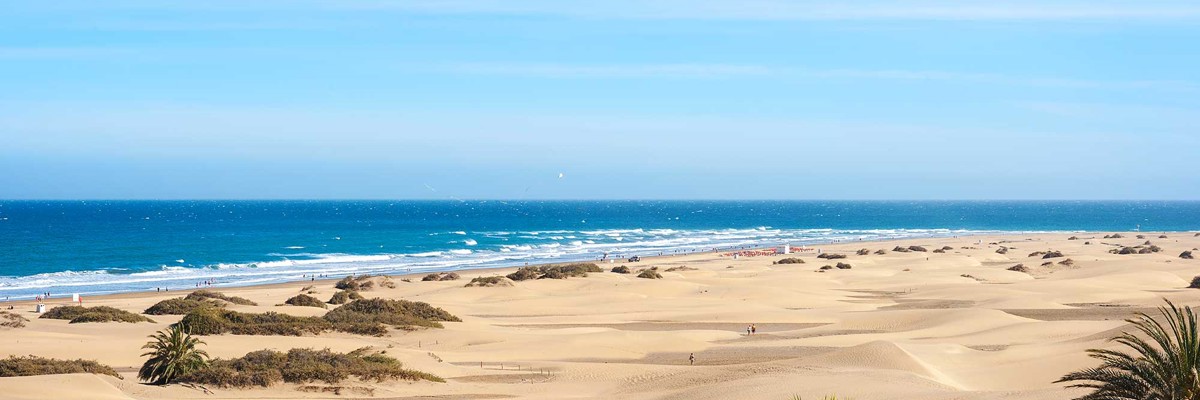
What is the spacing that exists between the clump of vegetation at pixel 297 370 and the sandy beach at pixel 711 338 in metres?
0.34

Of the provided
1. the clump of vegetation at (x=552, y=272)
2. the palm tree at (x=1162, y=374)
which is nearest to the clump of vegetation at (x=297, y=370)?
the palm tree at (x=1162, y=374)

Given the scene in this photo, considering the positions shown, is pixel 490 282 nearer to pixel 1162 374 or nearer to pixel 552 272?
pixel 552 272

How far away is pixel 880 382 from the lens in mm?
22688

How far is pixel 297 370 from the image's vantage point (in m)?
22.9

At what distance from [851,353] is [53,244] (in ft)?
304

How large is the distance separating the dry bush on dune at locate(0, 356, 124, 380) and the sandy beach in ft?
2.60

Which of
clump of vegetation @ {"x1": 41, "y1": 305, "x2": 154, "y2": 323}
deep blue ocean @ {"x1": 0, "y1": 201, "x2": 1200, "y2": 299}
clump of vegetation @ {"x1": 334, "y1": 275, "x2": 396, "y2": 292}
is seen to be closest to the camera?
clump of vegetation @ {"x1": 41, "y1": 305, "x2": 154, "y2": 323}

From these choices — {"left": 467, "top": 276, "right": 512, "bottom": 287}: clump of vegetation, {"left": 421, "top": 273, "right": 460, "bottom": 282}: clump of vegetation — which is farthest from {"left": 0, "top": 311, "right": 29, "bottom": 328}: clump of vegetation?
{"left": 421, "top": 273, "right": 460, "bottom": 282}: clump of vegetation

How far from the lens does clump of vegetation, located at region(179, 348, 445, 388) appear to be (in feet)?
73.8

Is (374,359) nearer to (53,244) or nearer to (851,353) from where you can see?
(851,353)

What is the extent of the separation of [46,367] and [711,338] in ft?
61.9

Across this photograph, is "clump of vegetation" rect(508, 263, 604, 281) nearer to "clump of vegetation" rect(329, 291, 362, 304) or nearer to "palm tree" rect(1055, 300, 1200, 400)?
"clump of vegetation" rect(329, 291, 362, 304)

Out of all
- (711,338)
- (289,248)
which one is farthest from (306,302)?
(289,248)

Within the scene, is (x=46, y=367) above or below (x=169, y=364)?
below
